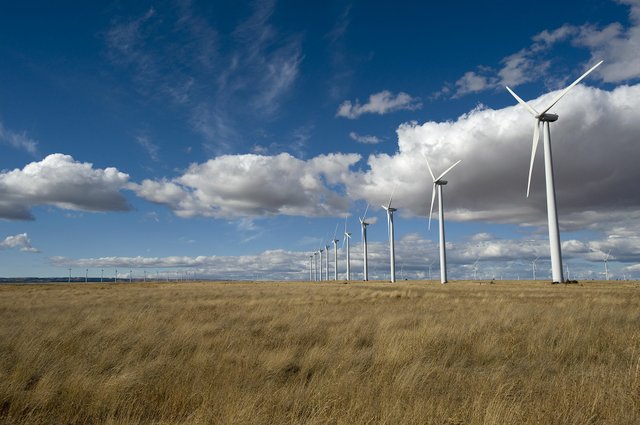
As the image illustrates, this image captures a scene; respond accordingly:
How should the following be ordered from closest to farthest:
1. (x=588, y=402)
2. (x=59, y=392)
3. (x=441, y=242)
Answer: (x=588, y=402) < (x=59, y=392) < (x=441, y=242)

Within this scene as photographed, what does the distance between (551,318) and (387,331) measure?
7.84 meters

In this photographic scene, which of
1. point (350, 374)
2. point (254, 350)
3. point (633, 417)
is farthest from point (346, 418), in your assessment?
point (254, 350)

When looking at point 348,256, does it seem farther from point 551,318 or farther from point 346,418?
point 346,418

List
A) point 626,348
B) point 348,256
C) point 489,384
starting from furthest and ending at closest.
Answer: point 348,256 < point 626,348 < point 489,384

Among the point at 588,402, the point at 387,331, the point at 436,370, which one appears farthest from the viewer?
the point at 387,331

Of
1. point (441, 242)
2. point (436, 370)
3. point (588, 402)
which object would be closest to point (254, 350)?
point (436, 370)

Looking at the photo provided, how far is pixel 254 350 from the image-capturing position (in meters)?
12.4

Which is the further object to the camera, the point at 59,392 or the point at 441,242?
the point at 441,242

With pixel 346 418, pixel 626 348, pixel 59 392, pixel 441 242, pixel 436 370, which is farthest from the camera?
pixel 441 242

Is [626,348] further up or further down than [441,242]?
further down

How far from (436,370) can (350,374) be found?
210cm

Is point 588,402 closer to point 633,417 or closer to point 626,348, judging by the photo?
point 633,417

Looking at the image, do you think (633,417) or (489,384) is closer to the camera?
(633,417)

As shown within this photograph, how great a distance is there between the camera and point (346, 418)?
640 cm
